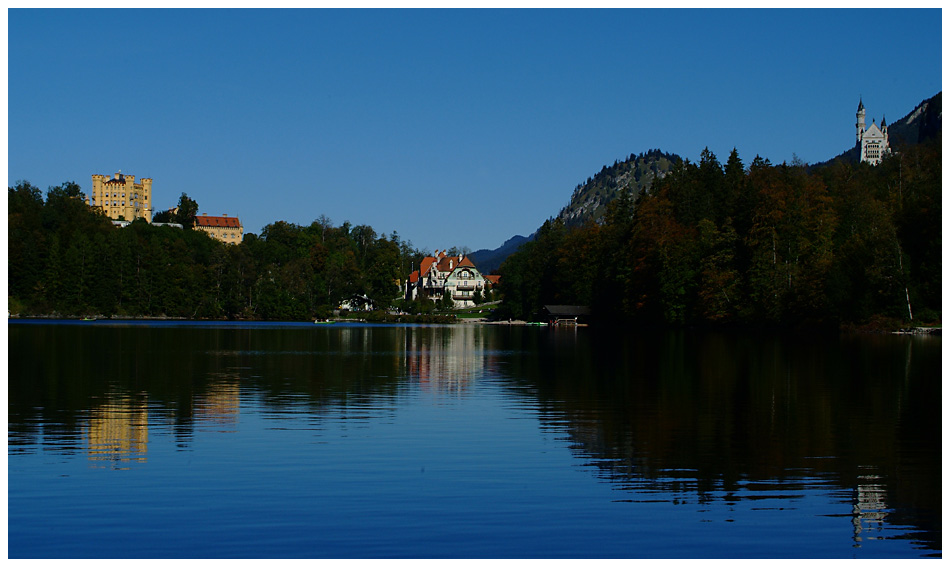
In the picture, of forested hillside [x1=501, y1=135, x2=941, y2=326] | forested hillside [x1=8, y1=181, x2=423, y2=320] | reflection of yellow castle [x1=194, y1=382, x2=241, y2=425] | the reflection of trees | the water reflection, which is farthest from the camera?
forested hillside [x1=8, y1=181, x2=423, y2=320]

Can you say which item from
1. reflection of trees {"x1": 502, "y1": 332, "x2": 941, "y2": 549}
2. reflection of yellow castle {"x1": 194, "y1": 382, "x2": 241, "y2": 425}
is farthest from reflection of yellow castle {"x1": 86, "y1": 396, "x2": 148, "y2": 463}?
reflection of trees {"x1": 502, "y1": 332, "x2": 941, "y2": 549}

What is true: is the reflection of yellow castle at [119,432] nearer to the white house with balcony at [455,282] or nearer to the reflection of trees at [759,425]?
the reflection of trees at [759,425]

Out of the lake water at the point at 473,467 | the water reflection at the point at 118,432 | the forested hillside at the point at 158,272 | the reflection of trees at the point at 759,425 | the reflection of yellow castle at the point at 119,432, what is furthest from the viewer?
the forested hillside at the point at 158,272

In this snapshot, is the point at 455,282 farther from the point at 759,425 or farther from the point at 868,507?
the point at 868,507

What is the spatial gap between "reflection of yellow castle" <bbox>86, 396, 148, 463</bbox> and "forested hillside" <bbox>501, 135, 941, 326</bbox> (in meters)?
60.2

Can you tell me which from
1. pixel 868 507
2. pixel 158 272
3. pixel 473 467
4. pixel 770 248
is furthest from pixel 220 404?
pixel 158 272

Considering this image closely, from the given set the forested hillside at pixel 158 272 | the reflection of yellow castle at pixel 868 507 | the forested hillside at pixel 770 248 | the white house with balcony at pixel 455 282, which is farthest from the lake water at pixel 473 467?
the white house with balcony at pixel 455 282

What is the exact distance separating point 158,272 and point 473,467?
415 ft

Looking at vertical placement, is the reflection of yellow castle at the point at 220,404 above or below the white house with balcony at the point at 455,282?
below

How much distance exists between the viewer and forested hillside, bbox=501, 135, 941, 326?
228ft

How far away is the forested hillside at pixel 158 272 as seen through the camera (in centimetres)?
12438

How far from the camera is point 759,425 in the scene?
62.4ft

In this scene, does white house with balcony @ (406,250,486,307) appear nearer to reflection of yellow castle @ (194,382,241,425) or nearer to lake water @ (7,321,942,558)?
reflection of yellow castle @ (194,382,241,425)

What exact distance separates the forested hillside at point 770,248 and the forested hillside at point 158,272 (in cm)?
4166
